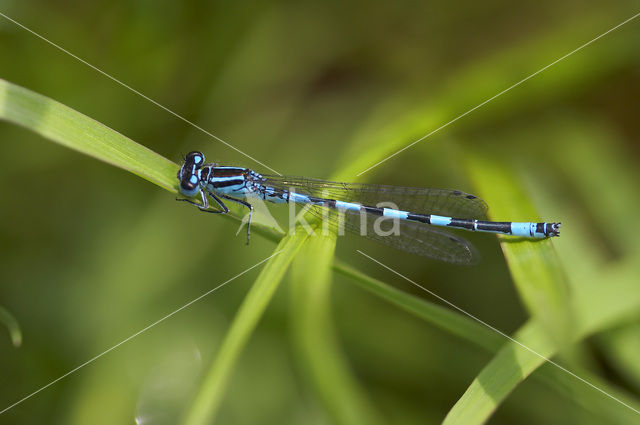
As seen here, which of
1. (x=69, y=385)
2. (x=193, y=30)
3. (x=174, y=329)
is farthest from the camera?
(x=193, y=30)

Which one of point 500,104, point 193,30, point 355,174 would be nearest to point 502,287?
point 500,104

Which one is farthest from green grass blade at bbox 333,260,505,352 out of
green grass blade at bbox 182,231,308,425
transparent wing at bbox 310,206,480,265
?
transparent wing at bbox 310,206,480,265

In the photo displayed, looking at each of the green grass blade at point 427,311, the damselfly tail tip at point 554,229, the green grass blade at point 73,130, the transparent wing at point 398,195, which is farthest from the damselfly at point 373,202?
the green grass blade at point 427,311

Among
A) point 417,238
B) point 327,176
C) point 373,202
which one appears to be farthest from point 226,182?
point 417,238

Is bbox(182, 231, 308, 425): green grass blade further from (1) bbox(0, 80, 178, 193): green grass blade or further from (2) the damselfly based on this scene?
(2) the damselfly

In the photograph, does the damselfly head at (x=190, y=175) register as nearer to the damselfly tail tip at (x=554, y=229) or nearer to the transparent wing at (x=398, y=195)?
the transparent wing at (x=398, y=195)

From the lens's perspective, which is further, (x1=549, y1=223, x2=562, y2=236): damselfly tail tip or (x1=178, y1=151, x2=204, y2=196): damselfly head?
(x1=178, y1=151, x2=204, y2=196): damselfly head

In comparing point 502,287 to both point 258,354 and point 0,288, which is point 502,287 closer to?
point 258,354
